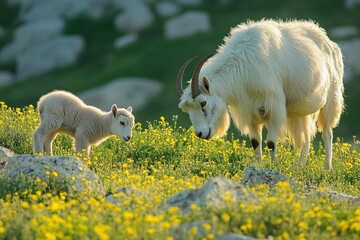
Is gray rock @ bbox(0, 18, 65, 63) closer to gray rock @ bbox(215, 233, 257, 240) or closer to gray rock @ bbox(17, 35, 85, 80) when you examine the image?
gray rock @ bbox(17, 35, 85, 80)

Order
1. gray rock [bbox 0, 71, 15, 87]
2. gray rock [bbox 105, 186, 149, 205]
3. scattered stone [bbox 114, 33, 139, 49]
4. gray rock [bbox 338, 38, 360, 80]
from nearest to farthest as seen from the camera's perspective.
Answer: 1. gray rock [bbox 105, 186, 149, 205]
2. gray rock [bbox 338, 38, 360, 80]
3. gray rock [bbox 0, 71, 15, 87]
4. scattered stone [bbox 114, 33, 139, 49]

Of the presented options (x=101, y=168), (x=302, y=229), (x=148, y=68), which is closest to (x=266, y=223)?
(x=302, y=229)

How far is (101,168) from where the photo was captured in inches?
527

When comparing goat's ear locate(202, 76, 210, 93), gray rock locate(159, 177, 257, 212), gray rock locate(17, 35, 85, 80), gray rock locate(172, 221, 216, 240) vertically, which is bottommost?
gray rock locate(172, 221, 216, 240)

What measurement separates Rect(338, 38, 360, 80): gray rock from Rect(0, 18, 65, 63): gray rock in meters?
16.3

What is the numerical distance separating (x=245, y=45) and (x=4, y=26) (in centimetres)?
4234

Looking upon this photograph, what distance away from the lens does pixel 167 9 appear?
51.5 metres

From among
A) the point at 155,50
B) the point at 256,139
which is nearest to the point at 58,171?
the point at 256,139

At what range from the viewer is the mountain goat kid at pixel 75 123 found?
14172 mm

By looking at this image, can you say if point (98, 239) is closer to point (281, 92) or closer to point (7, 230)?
point (7, 230)

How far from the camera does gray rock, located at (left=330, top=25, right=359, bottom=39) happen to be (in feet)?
146

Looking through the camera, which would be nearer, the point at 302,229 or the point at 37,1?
the point at 302,229

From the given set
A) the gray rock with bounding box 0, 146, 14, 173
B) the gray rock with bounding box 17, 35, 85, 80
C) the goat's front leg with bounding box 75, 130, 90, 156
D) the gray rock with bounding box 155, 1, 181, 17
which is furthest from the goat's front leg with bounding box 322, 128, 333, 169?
the gray rock with bounding box 155, 1, 181, 17

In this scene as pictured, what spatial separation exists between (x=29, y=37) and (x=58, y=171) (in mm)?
41171
